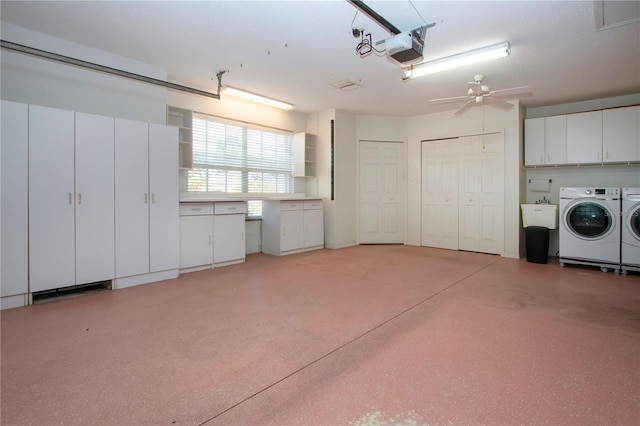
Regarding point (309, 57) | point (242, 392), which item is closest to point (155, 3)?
point (309, 57)

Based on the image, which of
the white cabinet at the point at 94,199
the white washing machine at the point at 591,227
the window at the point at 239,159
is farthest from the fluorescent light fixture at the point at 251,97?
the white washing machine at the point at 591,227

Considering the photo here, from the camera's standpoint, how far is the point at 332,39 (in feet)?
11.3

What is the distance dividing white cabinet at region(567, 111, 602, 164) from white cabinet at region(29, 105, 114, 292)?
6.72 m

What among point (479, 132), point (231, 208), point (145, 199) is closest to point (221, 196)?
point (231, 208)

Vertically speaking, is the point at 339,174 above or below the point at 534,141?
below

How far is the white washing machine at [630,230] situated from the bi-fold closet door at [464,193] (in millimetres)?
1635

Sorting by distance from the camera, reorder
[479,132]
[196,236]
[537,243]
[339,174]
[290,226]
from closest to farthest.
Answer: [196,236] → [537,243] → [290,226] → [479,132] → [339,174]

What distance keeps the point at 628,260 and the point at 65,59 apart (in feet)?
24.3

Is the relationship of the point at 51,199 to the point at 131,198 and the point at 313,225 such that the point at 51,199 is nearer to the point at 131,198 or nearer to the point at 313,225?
the point at 131,198

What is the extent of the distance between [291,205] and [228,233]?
1.39m

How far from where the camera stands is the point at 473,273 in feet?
14.5

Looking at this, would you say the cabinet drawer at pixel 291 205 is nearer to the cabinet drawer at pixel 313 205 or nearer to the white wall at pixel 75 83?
the cabinet drawer at pixel 313 205

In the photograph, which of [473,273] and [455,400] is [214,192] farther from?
[455,400]

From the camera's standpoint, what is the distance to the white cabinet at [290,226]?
5711mm
